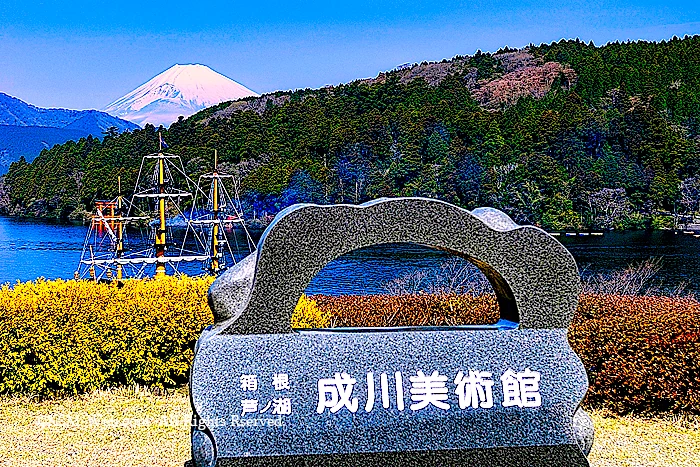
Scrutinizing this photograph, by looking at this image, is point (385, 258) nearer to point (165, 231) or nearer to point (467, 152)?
point (165, 231)

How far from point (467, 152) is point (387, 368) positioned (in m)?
54.3

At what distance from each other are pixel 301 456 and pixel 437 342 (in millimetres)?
888

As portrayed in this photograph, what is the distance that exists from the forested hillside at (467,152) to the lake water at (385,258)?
653 centimetres

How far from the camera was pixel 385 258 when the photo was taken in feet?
109

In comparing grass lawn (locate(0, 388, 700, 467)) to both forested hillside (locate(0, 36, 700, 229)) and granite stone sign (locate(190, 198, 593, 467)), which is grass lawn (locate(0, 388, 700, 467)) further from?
forested hillside (locate(0, 36, 700, 229))

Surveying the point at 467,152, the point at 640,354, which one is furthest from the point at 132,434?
the point at 467,152

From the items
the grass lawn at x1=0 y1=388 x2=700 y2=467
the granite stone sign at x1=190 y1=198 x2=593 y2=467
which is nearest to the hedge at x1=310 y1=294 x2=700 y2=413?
the grass lawn at x1=0 y1=388 x2=700 y2=467

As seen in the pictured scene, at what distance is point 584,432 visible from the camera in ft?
13.1

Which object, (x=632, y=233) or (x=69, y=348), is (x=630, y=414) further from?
(x=632, y=233)

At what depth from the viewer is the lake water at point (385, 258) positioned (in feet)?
88.6

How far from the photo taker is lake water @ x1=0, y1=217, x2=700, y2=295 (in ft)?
88.6

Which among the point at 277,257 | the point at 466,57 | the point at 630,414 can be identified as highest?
the point at 466,57

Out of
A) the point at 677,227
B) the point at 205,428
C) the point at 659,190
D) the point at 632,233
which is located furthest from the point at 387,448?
the point at 659,190

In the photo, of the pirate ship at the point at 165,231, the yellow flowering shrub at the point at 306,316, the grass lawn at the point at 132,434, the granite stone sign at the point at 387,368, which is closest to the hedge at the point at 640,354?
the grass lawn at the point at 132,434
